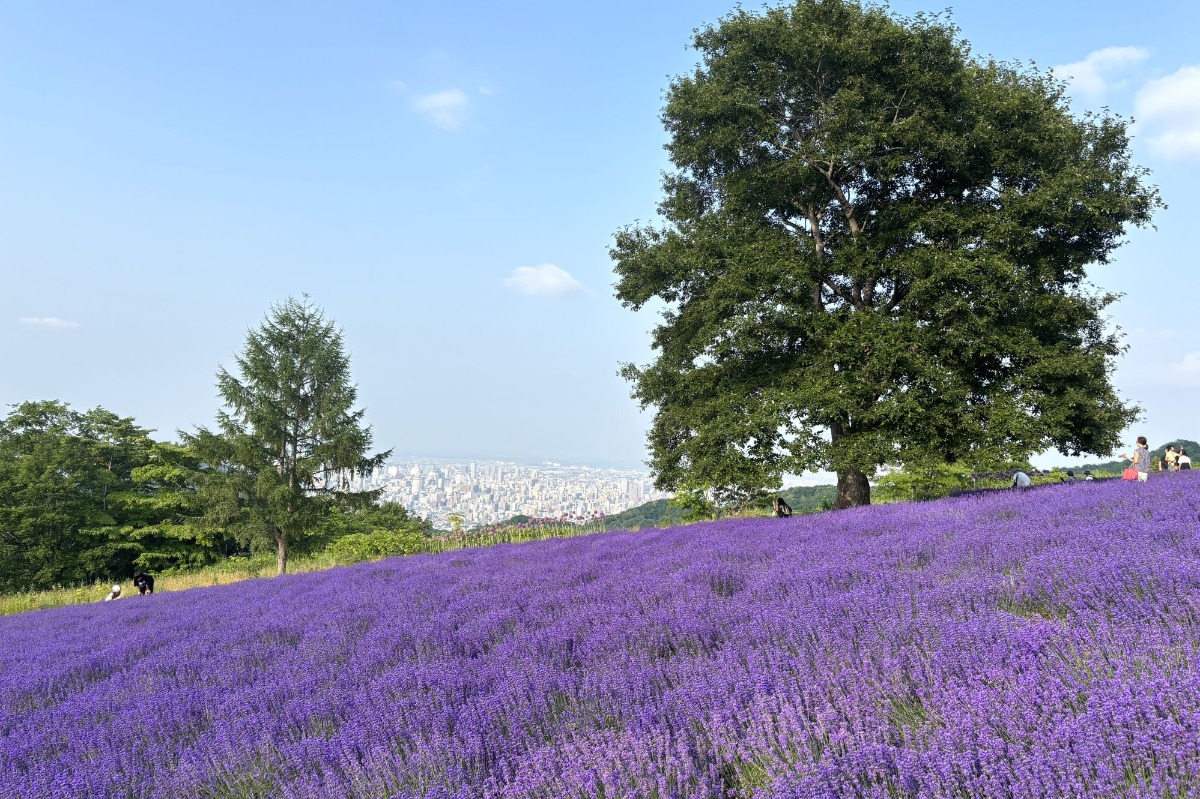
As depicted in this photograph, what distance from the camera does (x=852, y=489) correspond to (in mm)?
13422

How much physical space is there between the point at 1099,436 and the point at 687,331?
8.37 metres

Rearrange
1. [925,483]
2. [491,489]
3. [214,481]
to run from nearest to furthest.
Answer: [925,483], [214,481], [491,489]

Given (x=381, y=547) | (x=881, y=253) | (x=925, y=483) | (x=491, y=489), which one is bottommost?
(x=381, y=547)

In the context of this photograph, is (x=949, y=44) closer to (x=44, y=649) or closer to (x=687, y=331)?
(x=687, y=331)

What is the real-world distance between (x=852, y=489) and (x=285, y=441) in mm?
19463

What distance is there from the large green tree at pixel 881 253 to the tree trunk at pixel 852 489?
47mm

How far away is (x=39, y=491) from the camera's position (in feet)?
84.0

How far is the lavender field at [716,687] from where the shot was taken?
1.82 metres

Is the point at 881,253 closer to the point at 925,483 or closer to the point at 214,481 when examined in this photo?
the point at 925,483

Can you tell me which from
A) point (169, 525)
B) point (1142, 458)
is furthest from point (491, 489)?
Answer: point (1142, 458)

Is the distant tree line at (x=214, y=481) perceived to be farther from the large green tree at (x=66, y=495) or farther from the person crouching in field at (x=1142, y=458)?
the person crouching in field at (x=1142, y=458)

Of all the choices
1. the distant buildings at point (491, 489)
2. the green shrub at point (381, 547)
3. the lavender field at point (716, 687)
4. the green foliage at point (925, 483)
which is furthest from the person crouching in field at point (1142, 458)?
the distant buildings at point (491, 489)

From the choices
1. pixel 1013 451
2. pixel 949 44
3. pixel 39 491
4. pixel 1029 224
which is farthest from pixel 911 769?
pixel 39 491

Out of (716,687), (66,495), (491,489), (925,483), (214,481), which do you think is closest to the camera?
(716,687)
